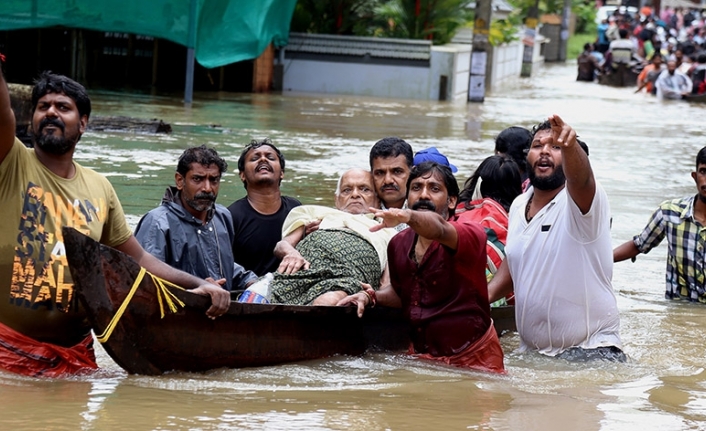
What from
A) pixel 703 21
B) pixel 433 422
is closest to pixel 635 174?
pixel 433 422

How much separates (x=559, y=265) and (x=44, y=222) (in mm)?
2648

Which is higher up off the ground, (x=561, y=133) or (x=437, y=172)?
(x=561, y=133)

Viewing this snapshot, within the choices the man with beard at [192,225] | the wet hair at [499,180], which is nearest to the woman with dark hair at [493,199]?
the wet hair at [499,180]

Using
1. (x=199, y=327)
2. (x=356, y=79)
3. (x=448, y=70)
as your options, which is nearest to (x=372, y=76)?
(x=356, y=79)

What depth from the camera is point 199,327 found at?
5707 millimetres

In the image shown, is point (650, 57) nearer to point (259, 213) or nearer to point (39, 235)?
point (259, 213)

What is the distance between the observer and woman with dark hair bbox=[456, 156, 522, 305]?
7.12 meters

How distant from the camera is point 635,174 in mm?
15492

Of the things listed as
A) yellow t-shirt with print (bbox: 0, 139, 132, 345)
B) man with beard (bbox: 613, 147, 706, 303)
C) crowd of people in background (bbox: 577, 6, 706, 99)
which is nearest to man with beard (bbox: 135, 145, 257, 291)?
yellow t-shirt with print (bbox: 0, 139, 132, 345)

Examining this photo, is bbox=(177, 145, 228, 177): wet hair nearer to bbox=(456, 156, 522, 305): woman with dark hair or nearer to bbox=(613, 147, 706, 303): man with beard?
bbox=(456, 156, 522, 305): woman with dark hair

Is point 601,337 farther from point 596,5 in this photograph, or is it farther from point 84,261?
point 596,5

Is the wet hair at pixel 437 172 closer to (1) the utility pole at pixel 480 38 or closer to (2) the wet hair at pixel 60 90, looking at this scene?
(2) the wet hair at pixel 60 90

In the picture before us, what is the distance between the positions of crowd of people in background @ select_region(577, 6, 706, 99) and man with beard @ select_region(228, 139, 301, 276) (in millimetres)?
24528

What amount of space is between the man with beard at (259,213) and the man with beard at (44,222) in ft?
6.18
